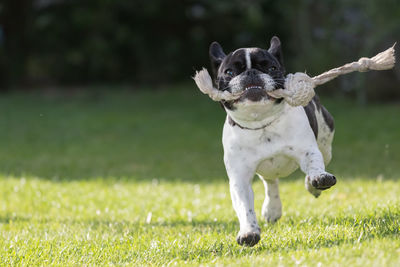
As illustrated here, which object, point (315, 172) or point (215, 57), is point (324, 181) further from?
point (215, 57)

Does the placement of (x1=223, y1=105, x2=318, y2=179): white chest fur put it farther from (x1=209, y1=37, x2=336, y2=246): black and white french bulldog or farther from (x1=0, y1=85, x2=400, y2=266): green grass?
(x1=0, y1=85, x2=400, y2=266): green grass

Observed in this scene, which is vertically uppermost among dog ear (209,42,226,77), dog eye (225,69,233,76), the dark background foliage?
the dark background foliage

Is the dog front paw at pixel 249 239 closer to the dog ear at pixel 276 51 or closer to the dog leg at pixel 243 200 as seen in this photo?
the dog leg at pixel 243 200

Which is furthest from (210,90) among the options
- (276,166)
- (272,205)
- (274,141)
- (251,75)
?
(272,205)

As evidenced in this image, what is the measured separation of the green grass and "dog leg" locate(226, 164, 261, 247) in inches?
6.6

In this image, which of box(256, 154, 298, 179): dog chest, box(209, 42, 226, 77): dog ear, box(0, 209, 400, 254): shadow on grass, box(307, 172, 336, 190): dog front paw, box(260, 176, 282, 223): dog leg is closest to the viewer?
box(307, 172, 336, 190): dog front paw

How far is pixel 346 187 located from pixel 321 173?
366 cm

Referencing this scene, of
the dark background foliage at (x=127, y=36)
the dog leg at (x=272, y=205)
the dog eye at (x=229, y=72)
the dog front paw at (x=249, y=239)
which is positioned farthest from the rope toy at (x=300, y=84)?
the dark background foliage at (x=127, y=36)

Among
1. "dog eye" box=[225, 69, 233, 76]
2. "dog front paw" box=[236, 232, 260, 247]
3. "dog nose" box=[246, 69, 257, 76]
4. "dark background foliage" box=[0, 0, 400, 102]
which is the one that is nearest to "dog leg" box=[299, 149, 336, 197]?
"dog front paw" box=[236, 232, 260, 247]

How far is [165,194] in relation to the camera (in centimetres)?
785

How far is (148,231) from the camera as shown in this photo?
212 inches

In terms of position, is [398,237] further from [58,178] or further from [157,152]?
[157,152]

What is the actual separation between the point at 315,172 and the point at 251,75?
2.61ft

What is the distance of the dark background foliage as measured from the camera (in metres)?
19.3
